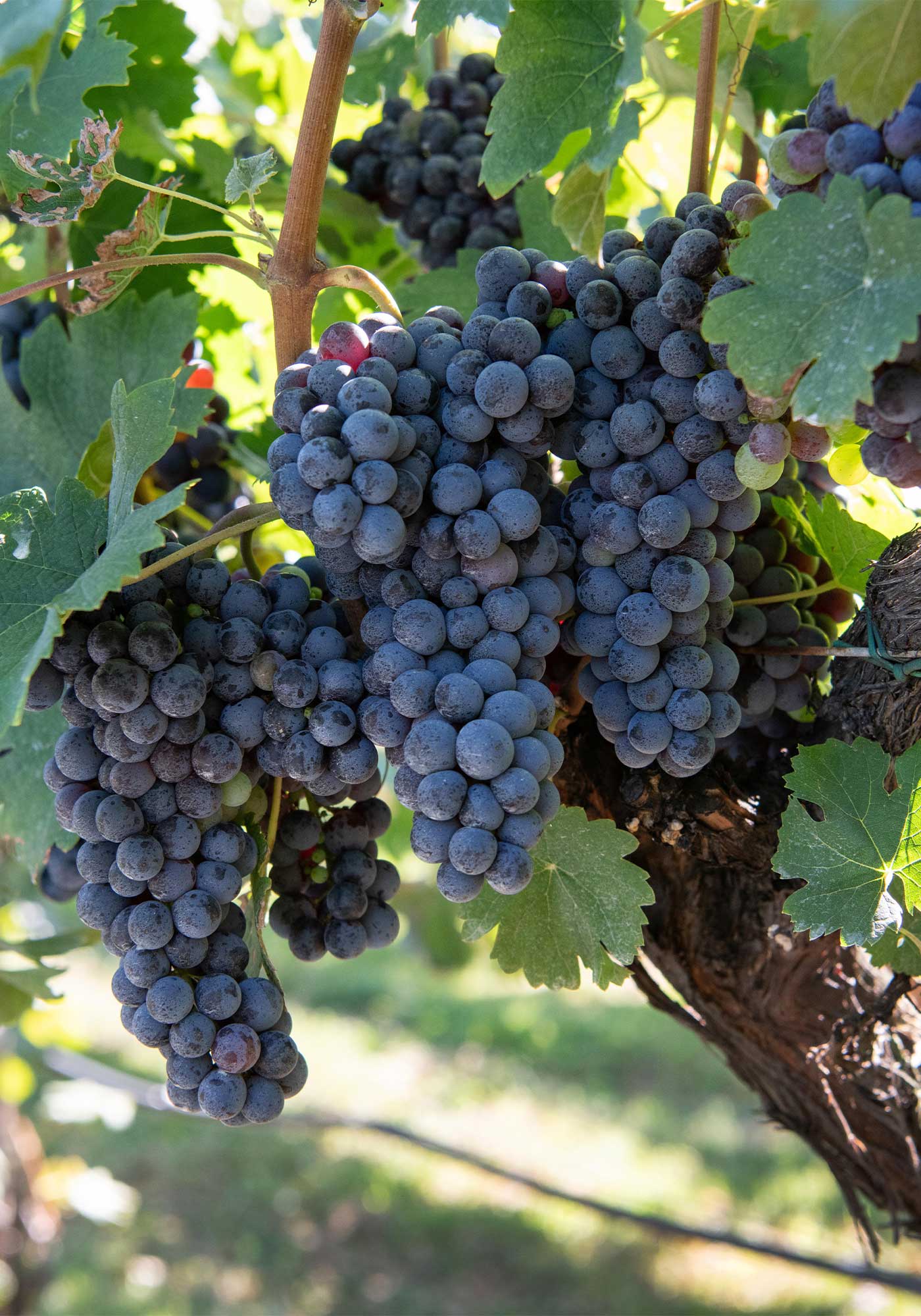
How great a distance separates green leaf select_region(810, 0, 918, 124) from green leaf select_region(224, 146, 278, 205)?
0.32 m

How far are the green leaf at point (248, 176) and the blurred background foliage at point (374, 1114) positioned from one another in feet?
0.84

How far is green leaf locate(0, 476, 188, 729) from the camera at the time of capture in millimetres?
547

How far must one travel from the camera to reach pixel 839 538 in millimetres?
747

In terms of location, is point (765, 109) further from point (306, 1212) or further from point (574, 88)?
point (306, 1212)

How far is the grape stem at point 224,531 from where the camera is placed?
2.00ft

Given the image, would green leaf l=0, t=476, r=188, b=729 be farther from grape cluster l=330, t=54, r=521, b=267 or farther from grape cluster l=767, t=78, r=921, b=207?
grape cluster l=330, t=54, r=521, b=267

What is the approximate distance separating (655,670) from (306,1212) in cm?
332

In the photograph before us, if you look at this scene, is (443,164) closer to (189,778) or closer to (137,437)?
(137,437)

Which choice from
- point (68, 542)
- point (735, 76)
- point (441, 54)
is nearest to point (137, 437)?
point (68, 542)

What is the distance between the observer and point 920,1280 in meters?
1.38

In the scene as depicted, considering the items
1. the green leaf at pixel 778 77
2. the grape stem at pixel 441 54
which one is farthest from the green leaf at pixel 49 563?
the grape stem at pixel 441 54

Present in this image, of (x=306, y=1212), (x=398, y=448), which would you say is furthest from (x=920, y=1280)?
(x=306, y=1212)

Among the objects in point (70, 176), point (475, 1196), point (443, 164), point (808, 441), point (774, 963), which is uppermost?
point (443, 164)

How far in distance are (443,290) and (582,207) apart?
0.59ft
